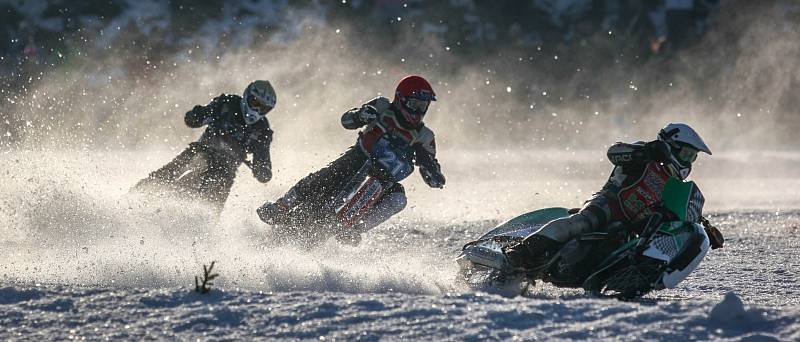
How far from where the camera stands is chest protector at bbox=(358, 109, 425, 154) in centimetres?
1109

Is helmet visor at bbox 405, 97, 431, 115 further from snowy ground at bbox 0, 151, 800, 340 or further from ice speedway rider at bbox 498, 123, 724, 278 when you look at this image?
ice speedway rider at bbox 498, 123, 724, 278

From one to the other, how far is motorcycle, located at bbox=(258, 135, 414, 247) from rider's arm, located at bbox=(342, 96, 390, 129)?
0.96 feet

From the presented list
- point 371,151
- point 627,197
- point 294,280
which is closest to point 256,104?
point 371,151

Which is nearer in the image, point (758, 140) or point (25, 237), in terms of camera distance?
point (25, 237)

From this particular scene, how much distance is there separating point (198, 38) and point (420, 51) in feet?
25.9

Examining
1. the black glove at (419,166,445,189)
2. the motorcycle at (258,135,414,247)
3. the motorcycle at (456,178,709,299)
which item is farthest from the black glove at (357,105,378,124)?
the motorcycle at (456,178,709,299)

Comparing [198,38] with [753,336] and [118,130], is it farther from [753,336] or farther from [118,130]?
[753,336]

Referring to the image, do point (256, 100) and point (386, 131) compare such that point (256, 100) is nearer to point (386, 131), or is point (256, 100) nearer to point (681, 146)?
point (386, 131)

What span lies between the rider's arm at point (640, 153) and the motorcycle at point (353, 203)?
8.07 ft

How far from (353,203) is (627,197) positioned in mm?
2859

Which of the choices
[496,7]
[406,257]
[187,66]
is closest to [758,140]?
[496,7]

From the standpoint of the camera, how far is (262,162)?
1206 cm

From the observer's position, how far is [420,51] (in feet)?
128

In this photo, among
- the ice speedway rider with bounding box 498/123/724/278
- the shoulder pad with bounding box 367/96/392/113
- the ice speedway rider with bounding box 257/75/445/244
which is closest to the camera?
the ice speedway rider with bounding box 498/123/724/278
